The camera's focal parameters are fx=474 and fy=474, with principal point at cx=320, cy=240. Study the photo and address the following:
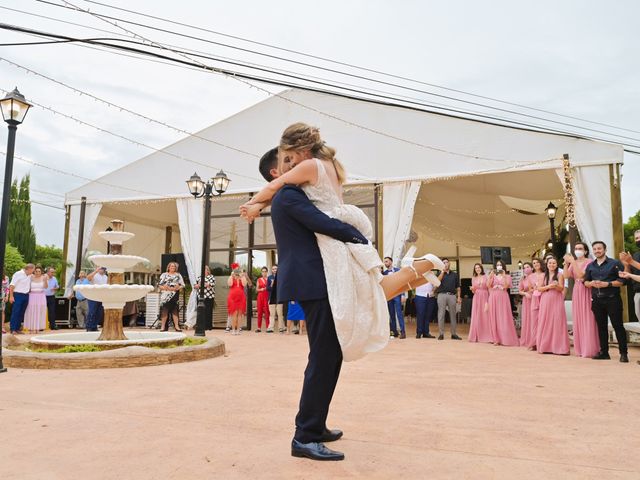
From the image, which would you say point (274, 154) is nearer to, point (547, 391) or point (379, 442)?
point (379, 442)

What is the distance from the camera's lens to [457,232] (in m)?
17.2

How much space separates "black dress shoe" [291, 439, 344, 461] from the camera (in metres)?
2.04

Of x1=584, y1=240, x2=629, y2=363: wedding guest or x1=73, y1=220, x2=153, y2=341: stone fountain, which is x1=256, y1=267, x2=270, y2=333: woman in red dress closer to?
x1=73, y1=220, x2=153, y2=341: stone fountain

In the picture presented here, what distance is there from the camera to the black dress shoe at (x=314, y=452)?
2035mm

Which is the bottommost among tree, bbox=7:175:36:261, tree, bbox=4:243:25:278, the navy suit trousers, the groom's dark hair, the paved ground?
the paved ground

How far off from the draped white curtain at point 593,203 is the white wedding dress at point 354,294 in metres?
8.76

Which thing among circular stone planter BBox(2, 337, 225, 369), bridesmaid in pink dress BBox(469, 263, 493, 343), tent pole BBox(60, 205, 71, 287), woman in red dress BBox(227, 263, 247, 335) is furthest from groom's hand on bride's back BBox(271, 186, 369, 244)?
tent pole BBox(60, 205, 71, 287)

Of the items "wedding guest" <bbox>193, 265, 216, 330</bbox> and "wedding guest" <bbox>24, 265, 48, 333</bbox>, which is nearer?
"wedding guest" <bbox>24, 265, 48, 333</bbox>

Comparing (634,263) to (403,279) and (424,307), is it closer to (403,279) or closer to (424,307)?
(424,307)

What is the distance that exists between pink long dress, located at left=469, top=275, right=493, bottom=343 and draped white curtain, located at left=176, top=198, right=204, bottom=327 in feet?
23.2

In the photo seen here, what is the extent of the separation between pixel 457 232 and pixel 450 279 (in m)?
7.85

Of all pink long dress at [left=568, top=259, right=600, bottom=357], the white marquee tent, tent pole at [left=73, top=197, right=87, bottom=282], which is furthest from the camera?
tent pole at [left=73, top=197, right=87, bottom=282]

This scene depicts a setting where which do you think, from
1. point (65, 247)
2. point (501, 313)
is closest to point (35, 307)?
point (65, 247)

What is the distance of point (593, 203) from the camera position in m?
9.40
